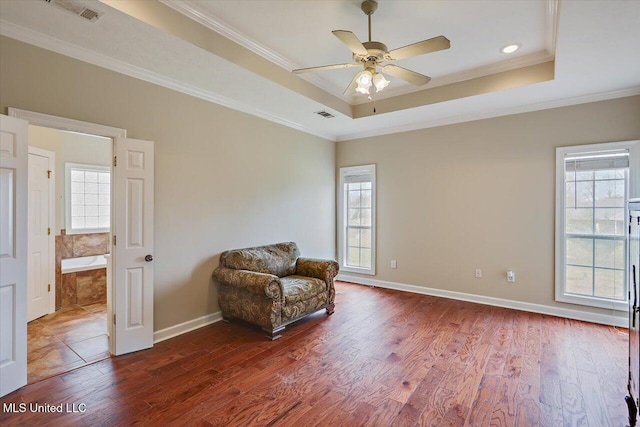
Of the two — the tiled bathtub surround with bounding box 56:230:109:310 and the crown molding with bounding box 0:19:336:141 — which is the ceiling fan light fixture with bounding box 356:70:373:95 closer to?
the crown molding with bounding box 0:19:336:141

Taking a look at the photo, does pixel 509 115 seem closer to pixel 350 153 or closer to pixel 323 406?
pixel 350 153

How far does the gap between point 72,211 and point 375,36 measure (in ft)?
17.4

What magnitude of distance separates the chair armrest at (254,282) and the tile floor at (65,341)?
1327 millimetres

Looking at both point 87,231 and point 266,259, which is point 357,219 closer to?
point 266,259

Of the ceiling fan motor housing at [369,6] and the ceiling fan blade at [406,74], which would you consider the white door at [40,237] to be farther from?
the ceiling fan blade at [406,74]

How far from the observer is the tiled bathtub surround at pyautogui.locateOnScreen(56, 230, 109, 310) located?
4.44 metres

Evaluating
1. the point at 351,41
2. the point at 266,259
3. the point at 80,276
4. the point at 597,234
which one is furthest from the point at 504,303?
the point at 80,276

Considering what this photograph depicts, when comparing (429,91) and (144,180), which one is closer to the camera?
(144,180)

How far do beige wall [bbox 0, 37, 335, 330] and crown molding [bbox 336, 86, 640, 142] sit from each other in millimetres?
1539

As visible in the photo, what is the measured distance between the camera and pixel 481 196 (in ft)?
15.2

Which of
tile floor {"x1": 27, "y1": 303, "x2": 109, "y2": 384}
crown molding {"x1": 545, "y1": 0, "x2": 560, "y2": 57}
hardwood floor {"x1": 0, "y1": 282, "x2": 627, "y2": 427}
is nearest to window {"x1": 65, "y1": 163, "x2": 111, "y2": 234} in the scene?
tile floor {"x1": 27, "y1": 303, "x2": 109, "y2": 384}

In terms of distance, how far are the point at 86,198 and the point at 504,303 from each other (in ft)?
22.5

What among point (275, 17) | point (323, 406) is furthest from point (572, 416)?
point (275, 17)

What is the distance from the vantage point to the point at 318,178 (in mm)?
5695
